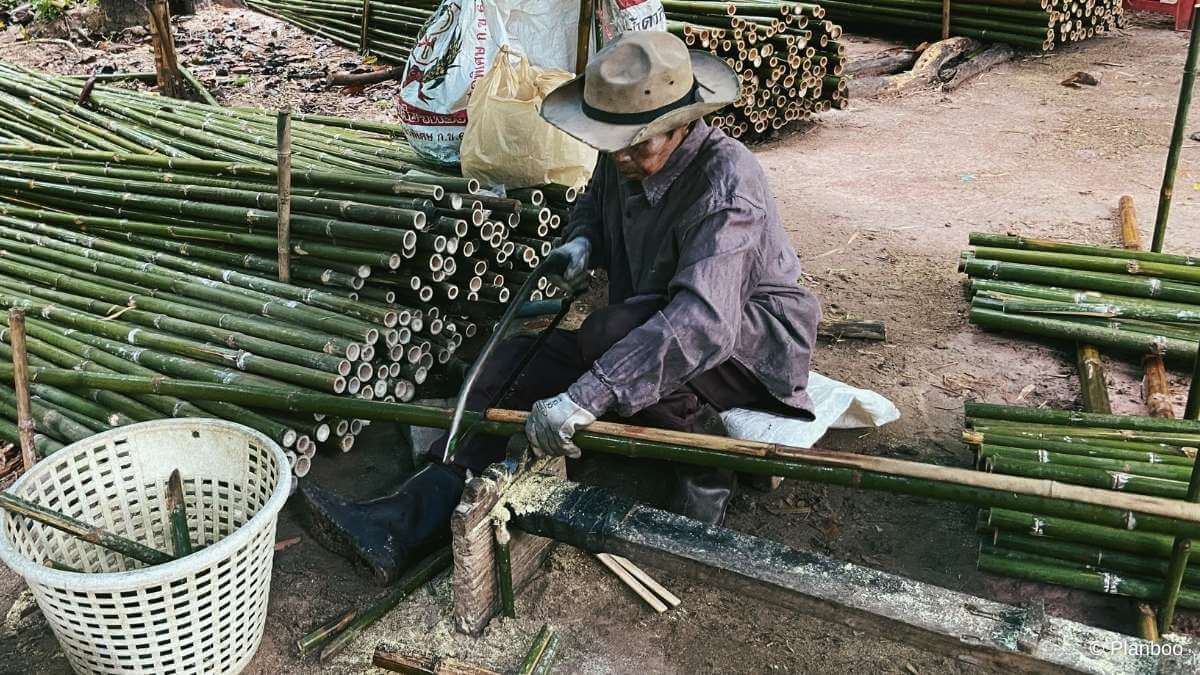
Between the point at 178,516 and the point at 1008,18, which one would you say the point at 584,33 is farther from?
the point at 1008,18

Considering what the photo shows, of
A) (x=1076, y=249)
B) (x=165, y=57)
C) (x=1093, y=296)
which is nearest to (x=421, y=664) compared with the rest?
(x=1093, y=296)

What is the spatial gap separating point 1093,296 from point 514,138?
8.80 ft

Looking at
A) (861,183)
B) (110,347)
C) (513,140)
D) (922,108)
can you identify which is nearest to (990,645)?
(513,140)

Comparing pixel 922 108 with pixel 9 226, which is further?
pixel 922 108

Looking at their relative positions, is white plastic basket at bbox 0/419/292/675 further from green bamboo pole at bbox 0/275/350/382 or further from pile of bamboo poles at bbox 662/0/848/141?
pile of bamboo poles at bbox 662/0/848/141

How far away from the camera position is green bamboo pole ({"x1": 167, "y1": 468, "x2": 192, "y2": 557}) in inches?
104

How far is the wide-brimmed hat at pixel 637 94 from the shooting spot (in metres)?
2.67

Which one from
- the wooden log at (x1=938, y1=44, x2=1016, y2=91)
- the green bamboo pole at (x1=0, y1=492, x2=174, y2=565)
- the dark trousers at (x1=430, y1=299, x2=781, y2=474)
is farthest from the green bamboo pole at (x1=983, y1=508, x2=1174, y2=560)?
the wooden log at (x1=938, y1=44, x2=1016, y2=91)

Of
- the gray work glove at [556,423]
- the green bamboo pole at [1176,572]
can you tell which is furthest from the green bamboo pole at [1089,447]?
the gray work glove at [556,423]

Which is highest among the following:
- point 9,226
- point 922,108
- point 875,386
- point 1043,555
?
point 9,226

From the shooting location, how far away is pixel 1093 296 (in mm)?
4207

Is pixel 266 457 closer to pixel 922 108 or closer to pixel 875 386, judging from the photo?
pixel 875 386

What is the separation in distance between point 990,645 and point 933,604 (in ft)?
0.54

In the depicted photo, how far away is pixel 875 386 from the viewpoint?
13.2ft
